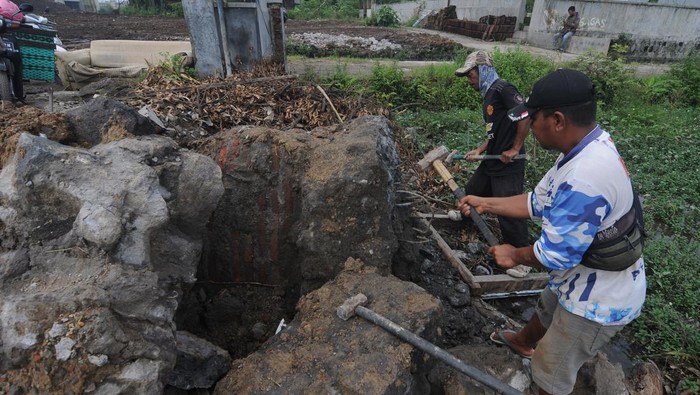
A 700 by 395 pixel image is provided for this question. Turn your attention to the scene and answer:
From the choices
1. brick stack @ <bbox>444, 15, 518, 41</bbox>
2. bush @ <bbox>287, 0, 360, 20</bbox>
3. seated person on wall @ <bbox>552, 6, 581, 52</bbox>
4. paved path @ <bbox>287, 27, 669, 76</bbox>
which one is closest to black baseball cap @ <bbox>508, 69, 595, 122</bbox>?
paved path @ <bbox>287, 27, 669, 76</bbox>

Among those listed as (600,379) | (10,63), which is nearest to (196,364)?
(600,379)

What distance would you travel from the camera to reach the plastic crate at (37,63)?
7.30m

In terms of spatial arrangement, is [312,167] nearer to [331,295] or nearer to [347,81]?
[331,295]

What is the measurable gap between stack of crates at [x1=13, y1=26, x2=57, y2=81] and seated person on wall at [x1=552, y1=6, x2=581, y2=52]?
52.1 ft

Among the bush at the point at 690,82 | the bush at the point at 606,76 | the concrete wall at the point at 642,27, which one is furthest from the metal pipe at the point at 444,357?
the concrete wall at the point at 642,27

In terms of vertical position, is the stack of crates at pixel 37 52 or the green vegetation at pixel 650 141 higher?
the stack of crates at pixel 37 52

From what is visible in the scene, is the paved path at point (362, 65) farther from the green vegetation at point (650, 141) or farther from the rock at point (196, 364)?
the rock at point (196, 364)

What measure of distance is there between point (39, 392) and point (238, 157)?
187 cm

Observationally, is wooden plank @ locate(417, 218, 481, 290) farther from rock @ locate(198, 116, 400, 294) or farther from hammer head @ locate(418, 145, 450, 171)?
rock @ locate(198, 116, 400, 294)

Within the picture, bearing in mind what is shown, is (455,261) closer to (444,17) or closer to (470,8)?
(470,8)

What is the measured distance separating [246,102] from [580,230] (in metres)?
5.05

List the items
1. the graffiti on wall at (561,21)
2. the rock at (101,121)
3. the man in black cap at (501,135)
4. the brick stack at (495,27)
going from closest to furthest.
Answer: the rock at (101,121), the man in black cap at (501,135), the graffiti on wall at (561,21), the brick stack at (495,27)

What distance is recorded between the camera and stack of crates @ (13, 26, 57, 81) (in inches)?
276

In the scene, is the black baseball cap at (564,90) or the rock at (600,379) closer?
the black baseball cap at (564,90)
